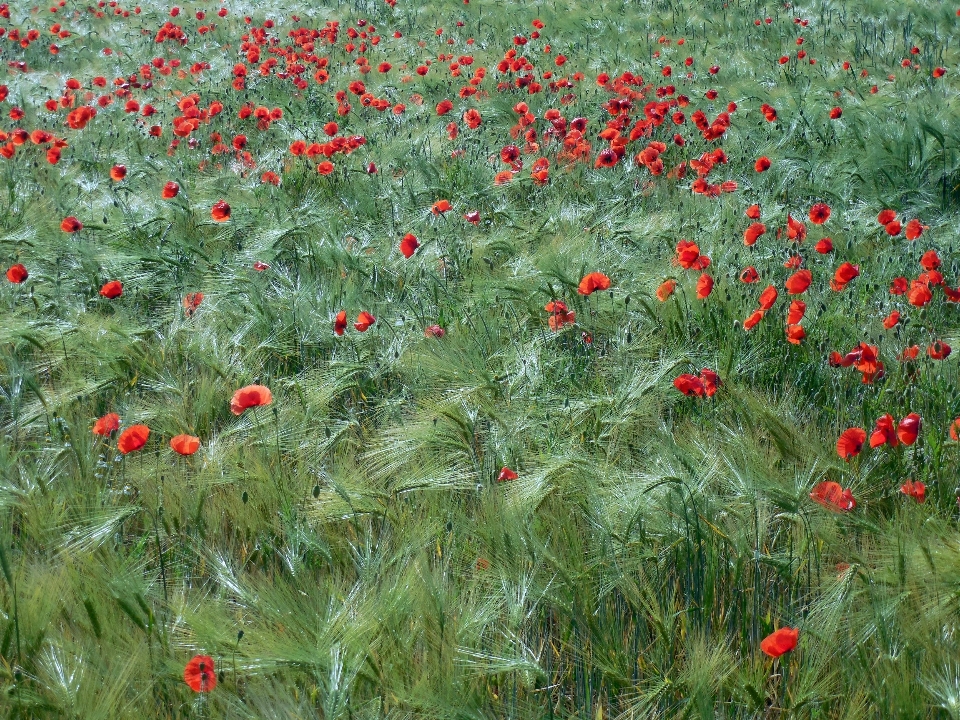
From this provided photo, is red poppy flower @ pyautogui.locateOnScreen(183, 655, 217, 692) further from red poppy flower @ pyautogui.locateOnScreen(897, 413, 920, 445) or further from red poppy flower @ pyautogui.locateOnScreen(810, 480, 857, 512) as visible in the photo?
red poppy flower @ pyautogui.locateOnScreen(897, 413, 920, 445)

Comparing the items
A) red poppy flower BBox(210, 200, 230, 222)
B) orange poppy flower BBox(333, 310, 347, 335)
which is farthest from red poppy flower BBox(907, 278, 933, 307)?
red poppy flower BBox(210, 200, 230, 222)

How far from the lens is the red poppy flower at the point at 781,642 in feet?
4.69

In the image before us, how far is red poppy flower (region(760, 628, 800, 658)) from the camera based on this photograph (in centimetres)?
143

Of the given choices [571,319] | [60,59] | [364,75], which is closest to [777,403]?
[571,319]

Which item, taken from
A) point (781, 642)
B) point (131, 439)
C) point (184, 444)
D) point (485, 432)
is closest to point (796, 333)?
point (485, 432)

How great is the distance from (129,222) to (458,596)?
2.60 metres

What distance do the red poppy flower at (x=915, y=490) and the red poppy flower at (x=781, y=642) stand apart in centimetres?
Answer: 54

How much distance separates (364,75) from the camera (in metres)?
6.91

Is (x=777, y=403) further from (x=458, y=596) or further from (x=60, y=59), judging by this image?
(x=60, y=59)

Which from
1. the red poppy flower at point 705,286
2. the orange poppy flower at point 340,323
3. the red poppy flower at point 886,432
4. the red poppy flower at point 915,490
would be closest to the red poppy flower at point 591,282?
the red poppy flower at point 705,286

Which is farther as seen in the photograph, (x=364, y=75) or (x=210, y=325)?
(x=364, y=75)

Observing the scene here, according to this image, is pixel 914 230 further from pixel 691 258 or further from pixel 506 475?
pixel 506 475

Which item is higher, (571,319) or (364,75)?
(571,319)

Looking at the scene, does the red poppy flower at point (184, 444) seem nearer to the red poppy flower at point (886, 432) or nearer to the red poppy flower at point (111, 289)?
the red poppy flower at point (111, 289)
